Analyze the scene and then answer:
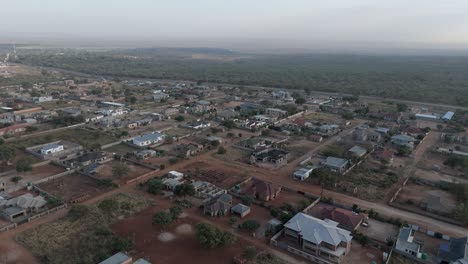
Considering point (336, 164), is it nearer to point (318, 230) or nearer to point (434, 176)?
point (434, 176)

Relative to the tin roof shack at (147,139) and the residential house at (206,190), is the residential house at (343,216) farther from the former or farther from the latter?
the tin roof shack at (147,139)

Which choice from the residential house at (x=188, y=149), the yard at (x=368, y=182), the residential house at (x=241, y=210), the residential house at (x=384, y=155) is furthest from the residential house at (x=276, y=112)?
the residential house at (x=241, y=210)

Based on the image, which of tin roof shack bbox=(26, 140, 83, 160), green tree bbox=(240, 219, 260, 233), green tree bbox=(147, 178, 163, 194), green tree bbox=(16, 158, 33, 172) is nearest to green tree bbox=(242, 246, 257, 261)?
green tree bbox=(240, 219, 260, 233)

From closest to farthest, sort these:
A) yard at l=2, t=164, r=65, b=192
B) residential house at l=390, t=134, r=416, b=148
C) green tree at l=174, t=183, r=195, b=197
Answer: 1. green tree at l=174, t=183, r=195, b=197
2. yard at l=2, t=164, r=65, b=192
3. residential house at l=390, t=134, r=416, b=148

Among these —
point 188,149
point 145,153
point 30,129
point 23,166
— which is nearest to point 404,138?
point 188,149

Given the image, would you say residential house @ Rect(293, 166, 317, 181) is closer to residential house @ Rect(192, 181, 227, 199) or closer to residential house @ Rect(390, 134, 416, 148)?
residential house @ Rect(192, 181, 227, 199)
